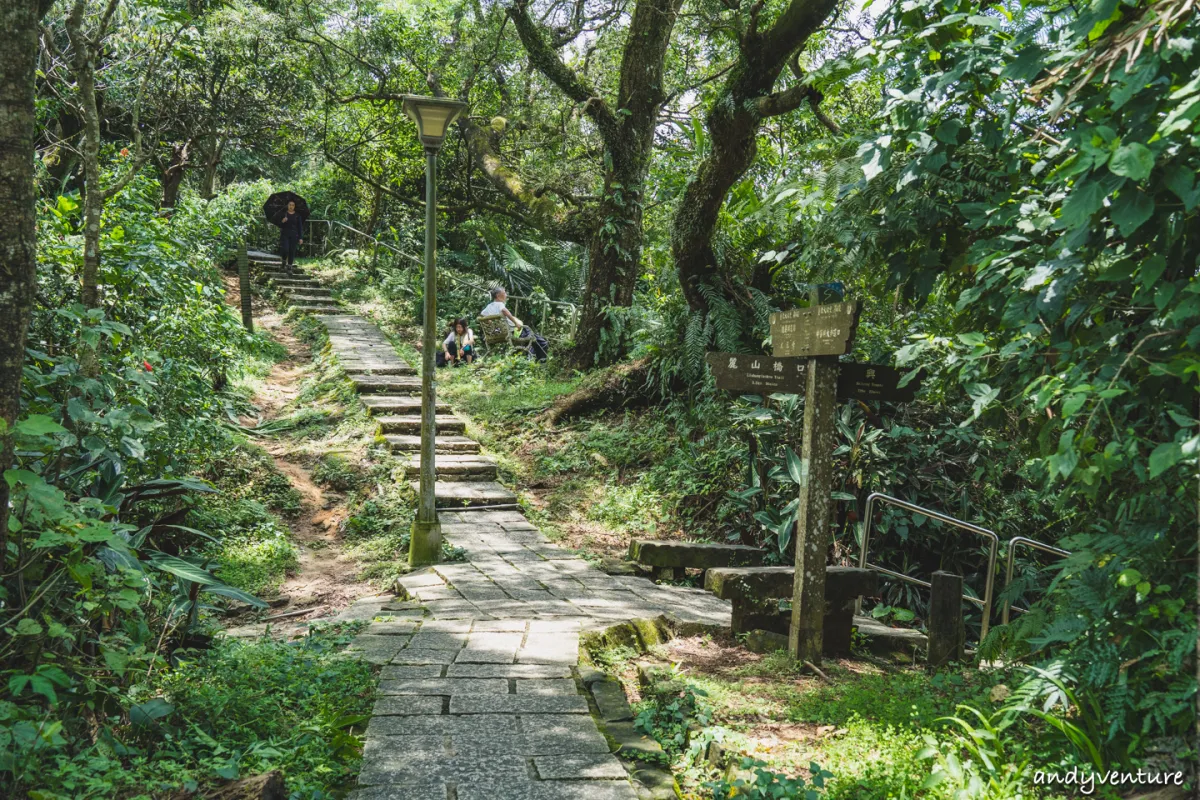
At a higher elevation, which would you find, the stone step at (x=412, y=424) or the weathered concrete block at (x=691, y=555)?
the stone step at (x=412, y=424)

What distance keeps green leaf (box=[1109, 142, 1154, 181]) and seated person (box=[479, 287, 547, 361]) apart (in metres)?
10.8

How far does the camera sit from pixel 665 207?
13.6 metres

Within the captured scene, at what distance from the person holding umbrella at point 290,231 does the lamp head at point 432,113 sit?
12.1 m

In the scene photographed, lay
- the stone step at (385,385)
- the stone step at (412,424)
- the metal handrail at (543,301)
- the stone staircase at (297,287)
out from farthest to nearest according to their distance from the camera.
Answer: the stone staircase at (297,287), the metal handrail at (543,301), the stone step at (385,385), the stone step at (412,424)

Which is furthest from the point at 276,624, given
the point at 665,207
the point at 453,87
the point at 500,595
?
the point at 453,87

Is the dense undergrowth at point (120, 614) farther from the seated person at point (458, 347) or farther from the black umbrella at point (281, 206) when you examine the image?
the black umbrella at point (281, 206)

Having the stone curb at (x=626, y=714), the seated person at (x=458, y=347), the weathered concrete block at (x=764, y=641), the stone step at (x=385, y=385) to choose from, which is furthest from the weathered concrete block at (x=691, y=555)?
the seated person at (x=458, y=347)

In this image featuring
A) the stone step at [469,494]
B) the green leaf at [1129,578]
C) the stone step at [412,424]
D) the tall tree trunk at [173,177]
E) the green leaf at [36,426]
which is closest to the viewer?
the green leaf at [36,426]

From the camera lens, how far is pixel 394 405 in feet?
33.6

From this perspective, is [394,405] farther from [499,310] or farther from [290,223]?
[290,223]

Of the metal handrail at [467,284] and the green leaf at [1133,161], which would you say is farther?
the metal handrail at [467,284]

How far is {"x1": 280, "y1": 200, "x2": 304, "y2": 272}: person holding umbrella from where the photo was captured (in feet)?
57.5

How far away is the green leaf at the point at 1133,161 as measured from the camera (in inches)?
86.7

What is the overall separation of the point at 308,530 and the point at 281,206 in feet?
42.1
